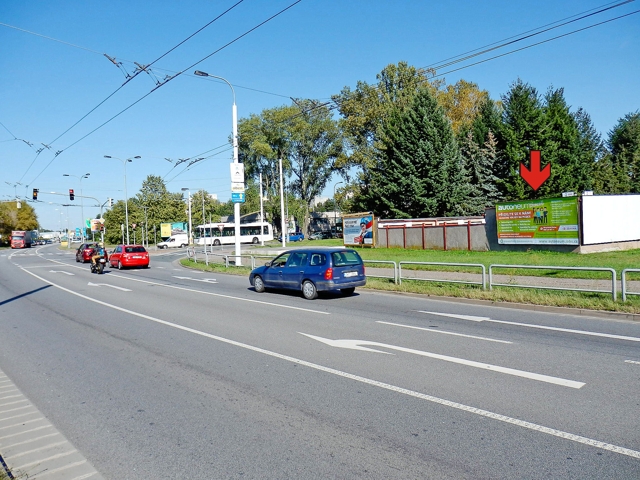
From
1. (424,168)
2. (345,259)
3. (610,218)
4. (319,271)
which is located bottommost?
(319,271)

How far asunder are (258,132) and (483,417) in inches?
2676

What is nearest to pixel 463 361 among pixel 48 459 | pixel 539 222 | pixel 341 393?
pixel 341 393

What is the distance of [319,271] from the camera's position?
15219 mm

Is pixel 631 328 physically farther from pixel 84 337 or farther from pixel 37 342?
pixel 37 342

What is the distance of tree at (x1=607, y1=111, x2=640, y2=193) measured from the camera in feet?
192

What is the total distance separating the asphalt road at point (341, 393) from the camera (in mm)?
4379

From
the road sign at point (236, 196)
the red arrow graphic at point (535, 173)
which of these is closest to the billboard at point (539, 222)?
the red arrow graphic at point (535, 173)

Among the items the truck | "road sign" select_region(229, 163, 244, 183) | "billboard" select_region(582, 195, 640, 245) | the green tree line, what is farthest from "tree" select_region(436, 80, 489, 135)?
the truck

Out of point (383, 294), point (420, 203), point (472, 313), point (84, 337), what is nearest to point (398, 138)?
point (420, 203)

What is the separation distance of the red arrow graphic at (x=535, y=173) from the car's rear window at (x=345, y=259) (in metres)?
29.6

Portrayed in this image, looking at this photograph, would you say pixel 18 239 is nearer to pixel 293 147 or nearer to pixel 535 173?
pixel 293 147

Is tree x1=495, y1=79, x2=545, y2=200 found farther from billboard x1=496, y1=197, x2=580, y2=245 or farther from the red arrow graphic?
billboard x1=496, y1=197, x2=580, y2=245

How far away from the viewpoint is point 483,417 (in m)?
5.25

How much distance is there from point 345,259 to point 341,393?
9496mm
